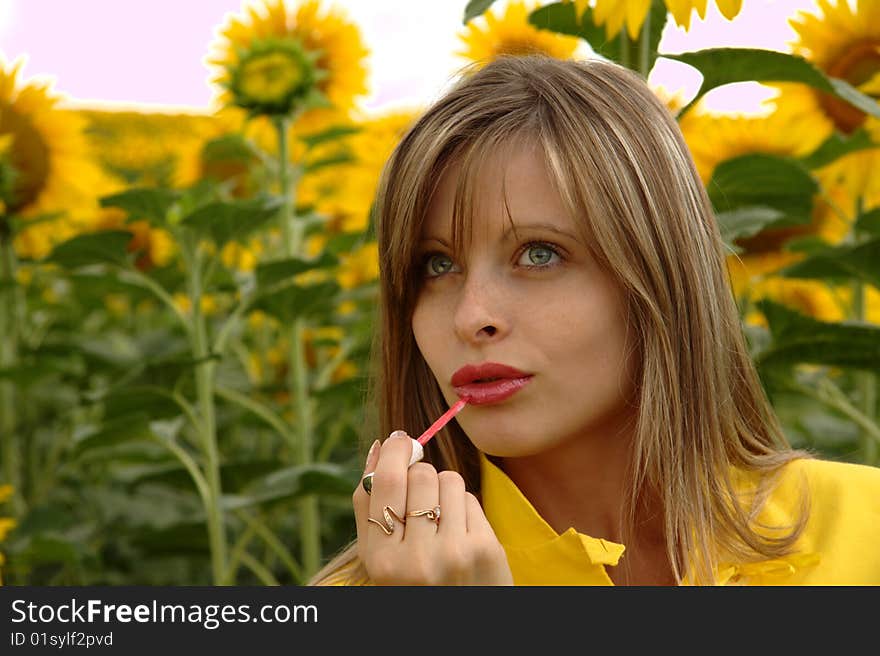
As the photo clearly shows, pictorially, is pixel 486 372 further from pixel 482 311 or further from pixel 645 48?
pixel 645 48

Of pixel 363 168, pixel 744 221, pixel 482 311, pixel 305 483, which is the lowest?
pixel 305 483

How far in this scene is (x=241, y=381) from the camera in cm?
315

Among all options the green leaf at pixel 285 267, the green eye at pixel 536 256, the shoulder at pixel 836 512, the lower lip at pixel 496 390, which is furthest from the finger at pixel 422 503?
the green leaf at pixel 285 267

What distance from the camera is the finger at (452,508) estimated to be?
115 cm

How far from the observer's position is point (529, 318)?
1.31 m

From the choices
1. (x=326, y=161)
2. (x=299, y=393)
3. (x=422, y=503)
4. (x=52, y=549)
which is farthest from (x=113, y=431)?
(x=422, y=503)

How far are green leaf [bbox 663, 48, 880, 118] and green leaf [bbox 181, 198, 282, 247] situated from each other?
2.91ft

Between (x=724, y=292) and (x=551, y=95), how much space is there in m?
0.33

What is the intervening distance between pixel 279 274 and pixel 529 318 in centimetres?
109

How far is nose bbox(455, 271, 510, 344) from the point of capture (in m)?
1.30

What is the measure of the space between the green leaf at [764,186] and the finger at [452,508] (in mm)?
885

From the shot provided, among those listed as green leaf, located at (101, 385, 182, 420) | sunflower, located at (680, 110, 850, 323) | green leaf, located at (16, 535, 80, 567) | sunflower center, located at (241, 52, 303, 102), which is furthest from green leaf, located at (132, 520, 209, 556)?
sunflower, located at (680, 110, 850, 323)

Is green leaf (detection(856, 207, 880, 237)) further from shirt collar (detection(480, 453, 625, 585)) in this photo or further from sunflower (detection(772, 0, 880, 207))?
shirt collar (detection(480, 453, 625, 585))

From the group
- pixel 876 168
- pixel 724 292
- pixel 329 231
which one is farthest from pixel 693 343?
pixel 329 231
